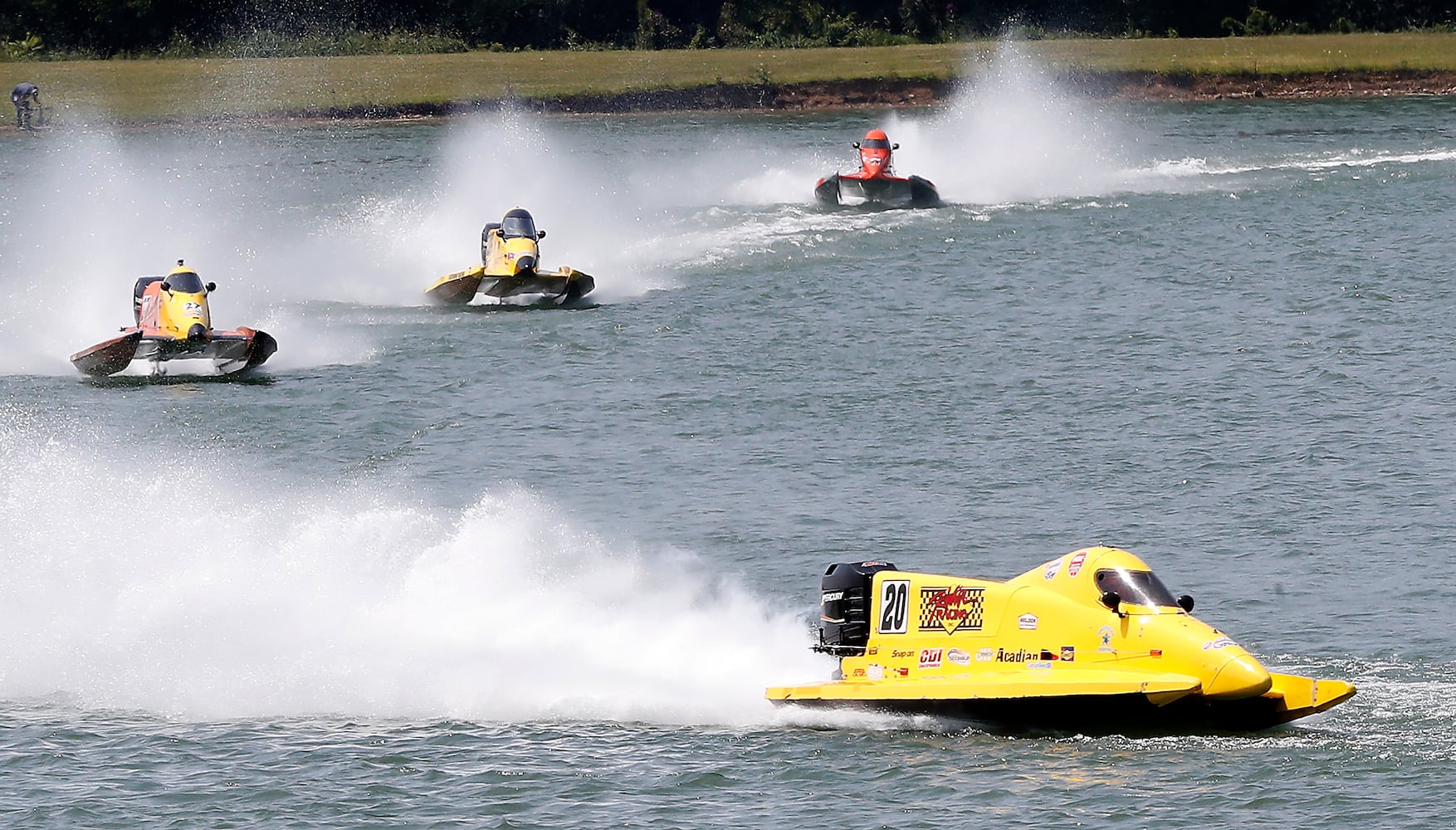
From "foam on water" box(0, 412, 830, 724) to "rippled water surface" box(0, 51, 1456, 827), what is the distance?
5 centimetres

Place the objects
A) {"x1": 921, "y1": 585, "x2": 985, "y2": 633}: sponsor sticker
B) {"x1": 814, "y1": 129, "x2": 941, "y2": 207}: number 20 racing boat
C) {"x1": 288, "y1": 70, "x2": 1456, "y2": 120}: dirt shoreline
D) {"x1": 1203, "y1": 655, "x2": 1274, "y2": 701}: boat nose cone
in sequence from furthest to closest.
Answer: {"x1": 288, "y1": 70, "x2": 1456, "y2": 120}: dirt shoreline
{"x1": 814, "y1": 129, "x2": 941, "y2": 207}: number 20 racing boat
{"x1": 921, "y1": 585, "x2": 985, "y2": 633}: sponsor sticker
{"x1": 1203, "y1": 655, "x2": 1274, "y2": 701}: boat nose cone

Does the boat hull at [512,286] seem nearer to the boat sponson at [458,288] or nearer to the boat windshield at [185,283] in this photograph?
the boat sponson at [458,288]

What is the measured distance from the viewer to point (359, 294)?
36062mm

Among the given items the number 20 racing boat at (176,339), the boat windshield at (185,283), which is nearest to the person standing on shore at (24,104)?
the number 20 racing boat at (176,339)

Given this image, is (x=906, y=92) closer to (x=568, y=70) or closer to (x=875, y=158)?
(x=568, y=70)

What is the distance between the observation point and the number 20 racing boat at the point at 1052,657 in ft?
45.4

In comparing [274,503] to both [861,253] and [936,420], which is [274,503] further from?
[861,253]

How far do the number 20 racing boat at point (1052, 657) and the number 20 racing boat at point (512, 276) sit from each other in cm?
1928

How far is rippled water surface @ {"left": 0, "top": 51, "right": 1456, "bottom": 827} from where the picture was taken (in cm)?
1391

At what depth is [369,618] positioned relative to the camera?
55.7 feet

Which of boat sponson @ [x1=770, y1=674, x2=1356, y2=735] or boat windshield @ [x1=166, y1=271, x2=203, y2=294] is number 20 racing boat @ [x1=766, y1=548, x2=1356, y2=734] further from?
boat windshield @ [x1=166, y1=271, x2=203, y2=294]

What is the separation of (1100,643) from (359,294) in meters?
24.1

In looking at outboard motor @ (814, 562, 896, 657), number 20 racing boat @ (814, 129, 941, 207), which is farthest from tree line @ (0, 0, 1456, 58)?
outboard motor @ (814, 562, 896, 657)

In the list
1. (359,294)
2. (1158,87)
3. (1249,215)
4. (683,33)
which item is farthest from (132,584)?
(683,33)
